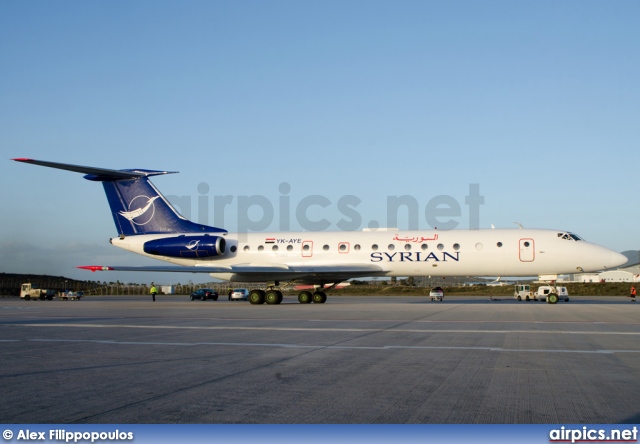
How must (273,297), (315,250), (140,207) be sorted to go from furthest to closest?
(140,207) → (315,250) → (273,297)

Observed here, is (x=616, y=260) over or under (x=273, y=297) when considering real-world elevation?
over

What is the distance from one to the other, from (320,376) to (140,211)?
24.7 metres

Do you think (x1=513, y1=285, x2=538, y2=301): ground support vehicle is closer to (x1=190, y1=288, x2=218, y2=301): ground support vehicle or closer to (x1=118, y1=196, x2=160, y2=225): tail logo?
(x1=190, y1=288, x2=218, y2=301): ground support vehicle

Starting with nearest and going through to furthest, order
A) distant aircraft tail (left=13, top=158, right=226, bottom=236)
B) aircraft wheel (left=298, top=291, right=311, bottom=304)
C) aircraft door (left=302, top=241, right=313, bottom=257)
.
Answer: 1. aircraft door (left=302, top=241, right=313, bottom=257)
2. aircraft wheel (left=298, top=291, right=311, bottom=304)
3. distant aircraft tail (left=13, top=158, right=226, bottom=236)

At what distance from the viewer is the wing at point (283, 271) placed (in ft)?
89.5

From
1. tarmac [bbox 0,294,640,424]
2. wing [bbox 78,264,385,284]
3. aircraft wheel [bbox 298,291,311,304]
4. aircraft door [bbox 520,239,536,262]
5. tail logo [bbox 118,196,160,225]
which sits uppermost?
tail logo [bbox 118,196,160,225]

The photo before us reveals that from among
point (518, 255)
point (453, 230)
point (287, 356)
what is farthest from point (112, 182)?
point (287, 356)

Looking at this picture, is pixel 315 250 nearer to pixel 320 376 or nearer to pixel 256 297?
pixel 256 297

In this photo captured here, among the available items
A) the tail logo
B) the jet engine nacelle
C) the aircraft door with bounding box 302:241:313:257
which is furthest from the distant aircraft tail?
the aircraft door with bounding box 302:241:313:257

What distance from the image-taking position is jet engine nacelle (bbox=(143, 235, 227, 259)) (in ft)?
94.0

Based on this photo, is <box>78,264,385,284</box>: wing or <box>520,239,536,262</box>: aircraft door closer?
<box>520,239,536,262</box>: aircraft door

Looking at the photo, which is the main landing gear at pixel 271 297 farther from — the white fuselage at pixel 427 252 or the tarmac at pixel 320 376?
the tarmac at pixel 320 376

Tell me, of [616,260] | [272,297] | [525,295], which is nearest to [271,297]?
[272,297]

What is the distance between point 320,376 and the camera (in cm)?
716
